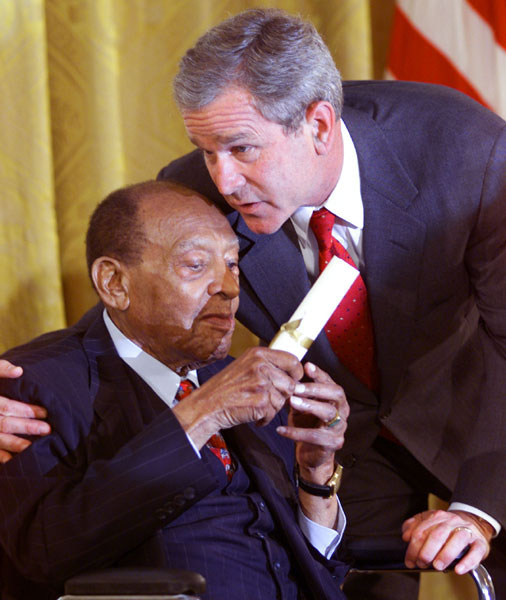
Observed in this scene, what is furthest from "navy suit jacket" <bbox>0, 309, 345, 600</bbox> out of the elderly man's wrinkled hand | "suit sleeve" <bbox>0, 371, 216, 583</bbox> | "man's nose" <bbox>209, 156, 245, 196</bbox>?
"man's nose" <bbox>209, 156, 245, 196</bbox>

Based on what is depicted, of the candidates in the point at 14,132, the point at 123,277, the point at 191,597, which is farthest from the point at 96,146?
the point at 191,597

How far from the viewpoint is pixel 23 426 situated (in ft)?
5.39

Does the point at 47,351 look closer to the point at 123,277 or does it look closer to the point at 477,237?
the point at 123,277

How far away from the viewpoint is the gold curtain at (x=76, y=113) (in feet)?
8.59

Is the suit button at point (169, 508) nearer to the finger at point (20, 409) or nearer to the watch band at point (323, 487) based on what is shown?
the finger at point (20, 409)

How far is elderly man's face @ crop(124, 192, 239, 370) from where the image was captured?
6.14 feet

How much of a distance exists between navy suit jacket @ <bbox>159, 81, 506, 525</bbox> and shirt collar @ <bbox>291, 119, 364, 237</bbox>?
23 mm

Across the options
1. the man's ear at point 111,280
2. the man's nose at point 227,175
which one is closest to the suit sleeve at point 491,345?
the man's nose at point 227,175

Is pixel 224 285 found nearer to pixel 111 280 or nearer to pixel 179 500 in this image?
pixel 111 280

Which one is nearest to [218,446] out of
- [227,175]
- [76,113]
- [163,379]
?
[163,379]

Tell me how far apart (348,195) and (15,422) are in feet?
3.23

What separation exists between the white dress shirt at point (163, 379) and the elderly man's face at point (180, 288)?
31mm

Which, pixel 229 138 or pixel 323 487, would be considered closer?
pixel 229 138

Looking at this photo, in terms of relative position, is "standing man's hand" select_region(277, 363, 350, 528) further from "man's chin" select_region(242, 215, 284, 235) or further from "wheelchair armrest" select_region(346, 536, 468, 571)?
"man's chin" select_region(242, 215, 284, 235)
